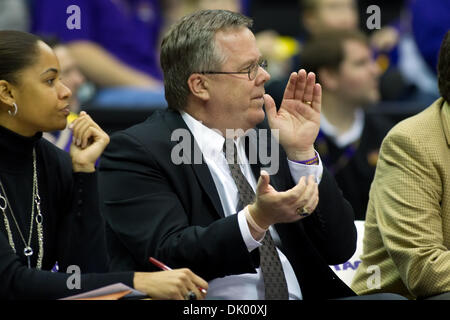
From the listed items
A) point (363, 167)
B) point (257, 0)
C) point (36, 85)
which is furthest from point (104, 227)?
point (257, 0)

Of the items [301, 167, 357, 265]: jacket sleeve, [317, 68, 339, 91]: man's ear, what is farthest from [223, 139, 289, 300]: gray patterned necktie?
[317, 68, 339, 91]: man's ear

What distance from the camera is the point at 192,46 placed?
10.5 feet

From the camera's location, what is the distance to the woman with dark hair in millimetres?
3164

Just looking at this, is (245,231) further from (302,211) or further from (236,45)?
(236,45)

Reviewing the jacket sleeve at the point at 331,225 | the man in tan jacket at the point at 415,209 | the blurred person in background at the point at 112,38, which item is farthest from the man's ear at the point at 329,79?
the jacket sleeve at the point at 331,225

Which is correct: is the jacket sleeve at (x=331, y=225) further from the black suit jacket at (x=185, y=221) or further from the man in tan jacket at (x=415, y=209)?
the man in tan jacket at (x=415, y=209)

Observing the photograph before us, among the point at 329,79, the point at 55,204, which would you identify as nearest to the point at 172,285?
the point at 55,204

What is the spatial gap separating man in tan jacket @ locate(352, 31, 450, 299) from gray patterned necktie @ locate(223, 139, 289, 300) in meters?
0.39

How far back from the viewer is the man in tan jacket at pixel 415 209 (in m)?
3.04

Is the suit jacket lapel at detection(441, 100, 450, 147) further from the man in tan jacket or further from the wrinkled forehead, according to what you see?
the wrinkled forehead

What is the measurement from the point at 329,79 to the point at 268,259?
2.77 m

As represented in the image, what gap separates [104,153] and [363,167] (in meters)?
2.46

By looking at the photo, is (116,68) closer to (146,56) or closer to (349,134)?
(146,56)

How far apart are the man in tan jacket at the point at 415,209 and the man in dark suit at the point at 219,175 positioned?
0.48 ft
